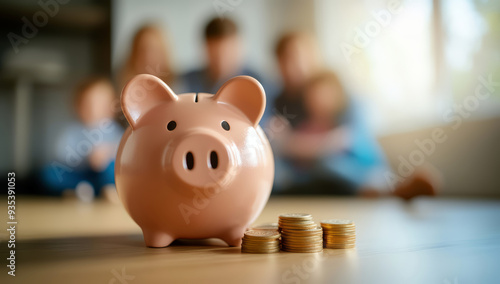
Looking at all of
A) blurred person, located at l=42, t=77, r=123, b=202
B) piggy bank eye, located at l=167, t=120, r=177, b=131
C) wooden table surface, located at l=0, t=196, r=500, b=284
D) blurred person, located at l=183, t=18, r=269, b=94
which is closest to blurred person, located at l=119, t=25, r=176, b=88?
blurred person, located at l=183, t=18, r=269, b=94

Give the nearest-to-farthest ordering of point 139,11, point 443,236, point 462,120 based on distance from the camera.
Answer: point 443,236 → point 462,120 → point 139,11

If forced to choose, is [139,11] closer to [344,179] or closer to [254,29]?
[254,29]

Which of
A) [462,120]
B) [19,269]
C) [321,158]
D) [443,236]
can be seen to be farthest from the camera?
[321,158]

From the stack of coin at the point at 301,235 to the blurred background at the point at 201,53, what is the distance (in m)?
3.00

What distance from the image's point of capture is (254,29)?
536cm

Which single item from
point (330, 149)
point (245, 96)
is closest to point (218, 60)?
point (330, 149)

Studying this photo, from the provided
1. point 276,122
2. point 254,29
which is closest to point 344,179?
point 276,122

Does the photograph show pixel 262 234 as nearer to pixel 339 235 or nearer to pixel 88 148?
pixel 339 235

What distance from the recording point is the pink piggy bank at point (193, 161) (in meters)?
1.32

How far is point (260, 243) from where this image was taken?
4.51 feet

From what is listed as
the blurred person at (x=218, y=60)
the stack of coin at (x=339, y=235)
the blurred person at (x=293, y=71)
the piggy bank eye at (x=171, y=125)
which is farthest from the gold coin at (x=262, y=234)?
the blurred person at (x=293, y=71)

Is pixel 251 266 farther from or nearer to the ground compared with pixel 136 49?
nearer to the ground

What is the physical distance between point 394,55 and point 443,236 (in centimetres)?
323

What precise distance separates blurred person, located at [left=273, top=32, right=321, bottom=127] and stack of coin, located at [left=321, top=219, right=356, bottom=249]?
3.42 metres
